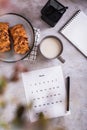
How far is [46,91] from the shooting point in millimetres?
1190

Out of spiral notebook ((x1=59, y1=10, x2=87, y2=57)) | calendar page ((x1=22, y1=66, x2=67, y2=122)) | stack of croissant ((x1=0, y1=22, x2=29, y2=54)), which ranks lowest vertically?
calendar page ((x1=22, y1=66, x2=67, y2=122))

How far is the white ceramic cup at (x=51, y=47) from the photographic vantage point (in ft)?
3.88

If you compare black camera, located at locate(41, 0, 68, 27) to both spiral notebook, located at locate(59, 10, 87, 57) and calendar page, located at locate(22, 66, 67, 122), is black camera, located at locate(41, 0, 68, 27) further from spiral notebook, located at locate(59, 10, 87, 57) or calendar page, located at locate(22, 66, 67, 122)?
calendar page, located at locate(22, 66, 67, 122)

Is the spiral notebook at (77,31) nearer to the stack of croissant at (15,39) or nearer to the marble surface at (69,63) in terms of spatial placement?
the marble surface at (69,63)

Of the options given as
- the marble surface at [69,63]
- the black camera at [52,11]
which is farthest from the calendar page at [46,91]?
the black camera at [52,11]

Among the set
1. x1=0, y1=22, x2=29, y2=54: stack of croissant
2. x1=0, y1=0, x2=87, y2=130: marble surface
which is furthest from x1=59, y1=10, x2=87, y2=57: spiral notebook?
x1=0, y1=22, x2=29, y2=54: stack of croissant

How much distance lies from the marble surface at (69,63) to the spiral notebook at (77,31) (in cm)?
1

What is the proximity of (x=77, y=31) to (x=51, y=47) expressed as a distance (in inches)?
3.7

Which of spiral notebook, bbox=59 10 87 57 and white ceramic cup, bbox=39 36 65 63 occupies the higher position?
spiral notebook, bbox=59 10 87 57

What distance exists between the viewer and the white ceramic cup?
1.18 metres

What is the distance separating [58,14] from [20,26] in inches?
4.7

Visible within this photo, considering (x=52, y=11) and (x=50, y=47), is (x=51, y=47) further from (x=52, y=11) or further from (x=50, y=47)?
(x=52, y=11)

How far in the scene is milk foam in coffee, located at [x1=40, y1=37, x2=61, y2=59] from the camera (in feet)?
3.88

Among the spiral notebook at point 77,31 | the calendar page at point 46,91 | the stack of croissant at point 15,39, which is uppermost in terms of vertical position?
the spiral notebook at point 77,31
